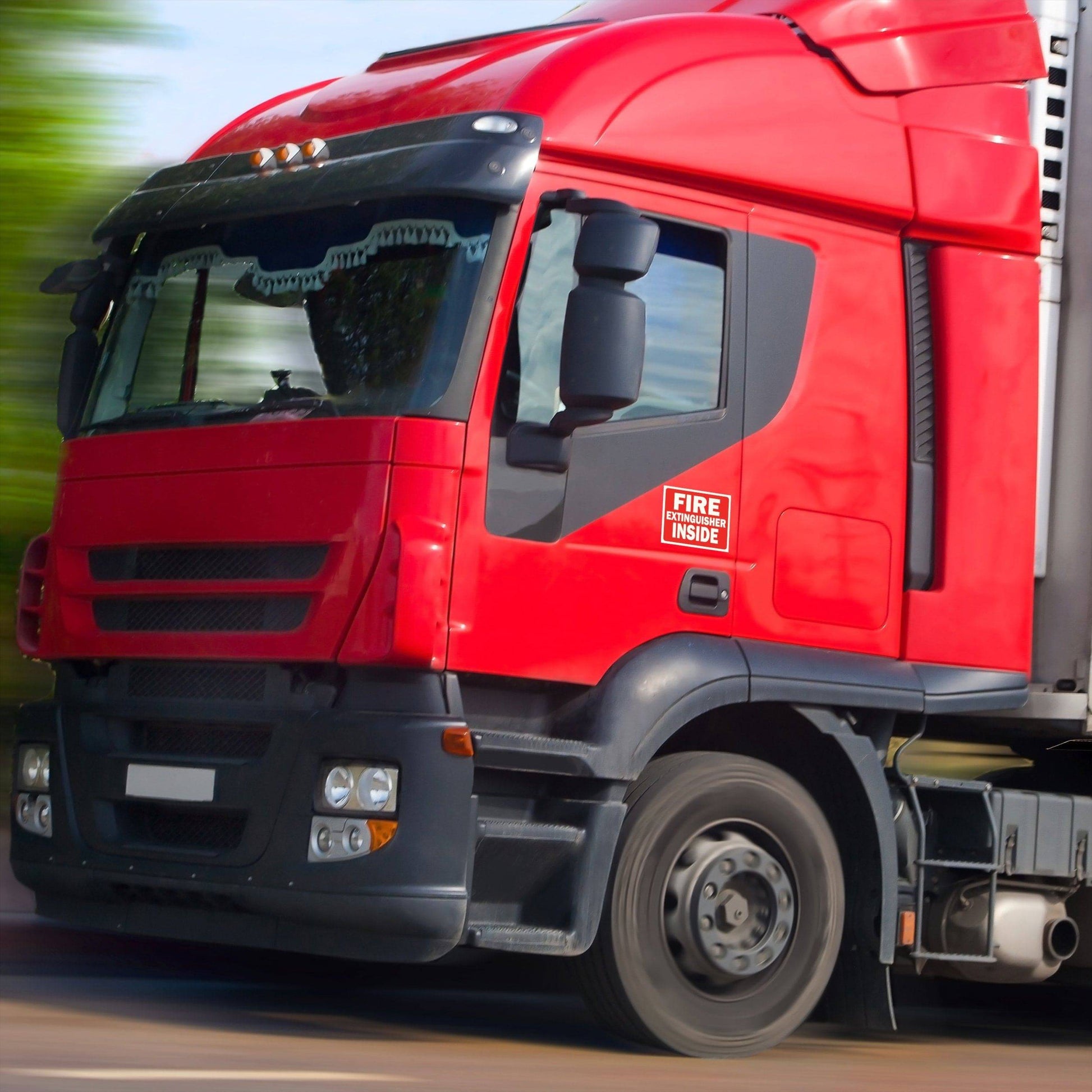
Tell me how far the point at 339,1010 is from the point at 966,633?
8.38 feet

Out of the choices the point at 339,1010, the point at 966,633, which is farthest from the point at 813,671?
the point at 339,1010

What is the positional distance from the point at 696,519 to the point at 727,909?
1.21 metres

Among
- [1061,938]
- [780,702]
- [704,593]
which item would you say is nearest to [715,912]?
[780,702]

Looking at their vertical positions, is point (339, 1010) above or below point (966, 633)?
below

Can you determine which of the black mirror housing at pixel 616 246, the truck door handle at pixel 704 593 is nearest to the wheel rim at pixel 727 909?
the truck door handle at pixel 704 593

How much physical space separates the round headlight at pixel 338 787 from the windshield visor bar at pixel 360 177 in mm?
1702

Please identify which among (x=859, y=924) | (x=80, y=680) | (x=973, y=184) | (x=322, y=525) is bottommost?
(x=859, y=924)

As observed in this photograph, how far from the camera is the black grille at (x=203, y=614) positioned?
5.98 m

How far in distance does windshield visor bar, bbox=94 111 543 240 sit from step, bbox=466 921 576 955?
210 centimetres

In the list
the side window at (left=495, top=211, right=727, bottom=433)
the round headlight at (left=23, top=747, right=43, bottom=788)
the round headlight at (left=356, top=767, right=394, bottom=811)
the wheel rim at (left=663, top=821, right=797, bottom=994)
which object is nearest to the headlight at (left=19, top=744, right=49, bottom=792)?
the round headlight at (left=23, top=747, right=43, bottom=788)

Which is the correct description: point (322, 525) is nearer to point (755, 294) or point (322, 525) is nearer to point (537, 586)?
point (537, 586)

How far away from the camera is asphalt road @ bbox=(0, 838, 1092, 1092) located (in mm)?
5469

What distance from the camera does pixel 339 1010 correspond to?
7.19 meters

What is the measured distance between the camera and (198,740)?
6.21 metres
